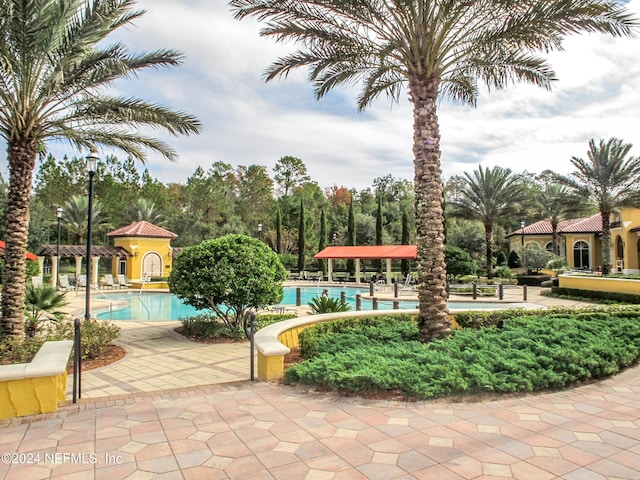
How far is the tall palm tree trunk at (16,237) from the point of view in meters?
7.38

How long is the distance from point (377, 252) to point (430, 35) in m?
22.4

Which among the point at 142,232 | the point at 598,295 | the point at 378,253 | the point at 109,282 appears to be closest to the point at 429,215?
the point at 598,295

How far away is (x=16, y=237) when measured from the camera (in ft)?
24.7

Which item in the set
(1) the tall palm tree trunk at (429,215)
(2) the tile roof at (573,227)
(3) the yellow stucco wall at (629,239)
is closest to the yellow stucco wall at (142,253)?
(1) the tall palm tree trunk at (429,215)

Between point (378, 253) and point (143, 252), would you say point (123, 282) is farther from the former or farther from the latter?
point (378, 253)

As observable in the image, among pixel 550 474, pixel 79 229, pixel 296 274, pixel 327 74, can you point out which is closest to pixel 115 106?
pixel 327 74

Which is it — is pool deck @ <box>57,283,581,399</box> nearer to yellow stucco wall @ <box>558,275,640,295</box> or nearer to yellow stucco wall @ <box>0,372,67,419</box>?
yellow stucco wall @ <box>0,372,67,419</box>

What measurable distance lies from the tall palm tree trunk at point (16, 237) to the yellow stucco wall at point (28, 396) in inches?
126

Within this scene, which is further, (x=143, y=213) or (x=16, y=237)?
(x=143, y=213)

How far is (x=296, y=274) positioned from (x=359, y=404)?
1255 inches

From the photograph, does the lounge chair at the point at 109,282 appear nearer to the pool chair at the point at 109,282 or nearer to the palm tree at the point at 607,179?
the pool chair at the point at 109,282

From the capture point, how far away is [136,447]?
3936mm

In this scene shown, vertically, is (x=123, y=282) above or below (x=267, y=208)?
below

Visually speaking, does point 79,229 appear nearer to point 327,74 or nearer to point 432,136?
point 327,74
